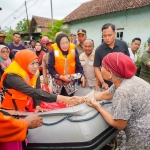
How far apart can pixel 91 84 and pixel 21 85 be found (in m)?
1.63

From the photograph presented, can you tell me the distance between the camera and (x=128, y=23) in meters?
10.7

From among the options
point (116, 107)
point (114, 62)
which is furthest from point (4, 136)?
point (114, 62)

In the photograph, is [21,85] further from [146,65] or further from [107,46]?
[146,65]

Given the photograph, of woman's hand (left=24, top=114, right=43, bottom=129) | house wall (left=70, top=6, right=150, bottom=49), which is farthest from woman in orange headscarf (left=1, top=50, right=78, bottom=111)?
house wall (left=70, top=6, right=150, bottom=49)

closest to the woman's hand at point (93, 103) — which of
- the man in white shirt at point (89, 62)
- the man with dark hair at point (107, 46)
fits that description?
the man with dark hair at point (107, 46)

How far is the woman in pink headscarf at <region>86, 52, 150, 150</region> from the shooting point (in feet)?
4.61

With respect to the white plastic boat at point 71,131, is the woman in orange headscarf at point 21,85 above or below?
above

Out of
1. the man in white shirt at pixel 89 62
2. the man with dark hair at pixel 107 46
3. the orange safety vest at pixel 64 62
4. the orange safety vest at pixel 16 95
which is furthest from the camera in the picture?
the man in white shirt at pixel 89 62

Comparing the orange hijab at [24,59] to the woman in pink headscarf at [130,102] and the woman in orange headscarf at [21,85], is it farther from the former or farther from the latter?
the woman in pink headscarf at [130,102]

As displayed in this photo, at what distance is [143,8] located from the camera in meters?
9.49

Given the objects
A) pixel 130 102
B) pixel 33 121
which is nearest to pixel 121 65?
pixel 130 102

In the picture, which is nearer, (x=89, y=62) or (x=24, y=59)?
(x=24, y=59)

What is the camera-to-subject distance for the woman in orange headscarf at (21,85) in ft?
5.94

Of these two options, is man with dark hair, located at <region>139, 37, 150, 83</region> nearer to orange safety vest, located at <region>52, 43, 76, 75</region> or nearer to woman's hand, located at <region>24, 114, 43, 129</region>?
orange safety vest, located at <region>52, 43, 76, 75</region>
